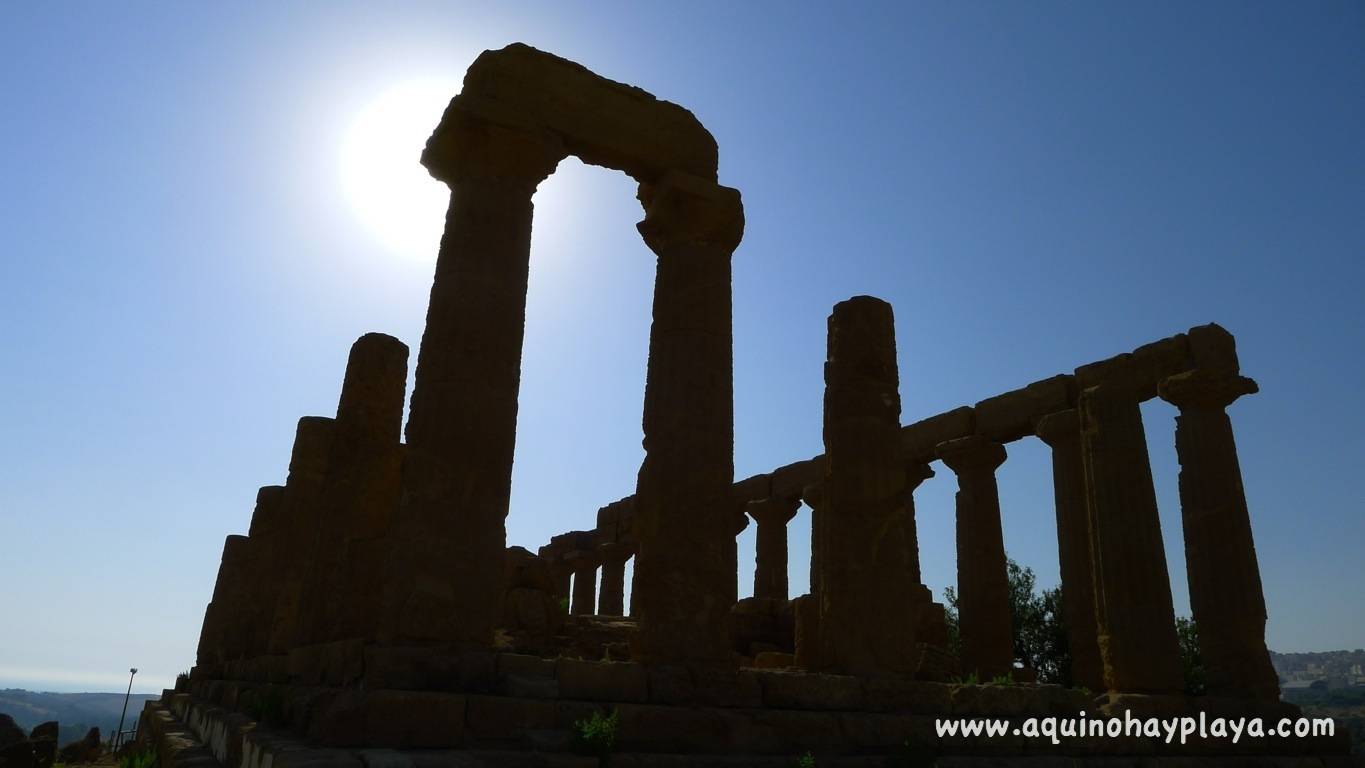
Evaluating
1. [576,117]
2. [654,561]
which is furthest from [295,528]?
[576,117]

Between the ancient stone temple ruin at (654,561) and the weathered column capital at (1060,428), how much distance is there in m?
1.74

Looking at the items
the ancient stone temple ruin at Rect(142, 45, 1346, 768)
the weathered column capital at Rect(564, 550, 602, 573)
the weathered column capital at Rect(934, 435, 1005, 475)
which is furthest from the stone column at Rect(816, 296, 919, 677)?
the weathered column capital at Rect(564, 550, 602, 573)

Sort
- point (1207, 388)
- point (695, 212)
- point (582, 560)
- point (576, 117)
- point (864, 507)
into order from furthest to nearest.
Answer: point (582, 560)
point (1207, 388)
point (864, 507)
point (695, 212)
point (576, 117)

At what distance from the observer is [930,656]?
53.8ft

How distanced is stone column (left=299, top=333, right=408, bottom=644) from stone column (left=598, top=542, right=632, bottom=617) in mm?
17762

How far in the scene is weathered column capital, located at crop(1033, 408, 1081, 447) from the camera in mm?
19022

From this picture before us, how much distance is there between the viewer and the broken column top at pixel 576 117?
435 inches

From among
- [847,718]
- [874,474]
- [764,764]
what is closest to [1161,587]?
[874,474]

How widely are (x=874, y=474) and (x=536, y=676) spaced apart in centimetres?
552

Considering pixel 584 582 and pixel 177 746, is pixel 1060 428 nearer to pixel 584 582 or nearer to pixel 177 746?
pixel 177 746

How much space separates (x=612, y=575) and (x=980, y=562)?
14.6 meters

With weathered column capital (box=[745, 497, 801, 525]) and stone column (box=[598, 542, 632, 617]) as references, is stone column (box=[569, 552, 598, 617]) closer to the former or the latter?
stone column (box=[598, 542, 632, 617])

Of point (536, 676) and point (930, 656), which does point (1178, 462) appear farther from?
point (536, 676)

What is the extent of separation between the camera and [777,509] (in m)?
26.8
